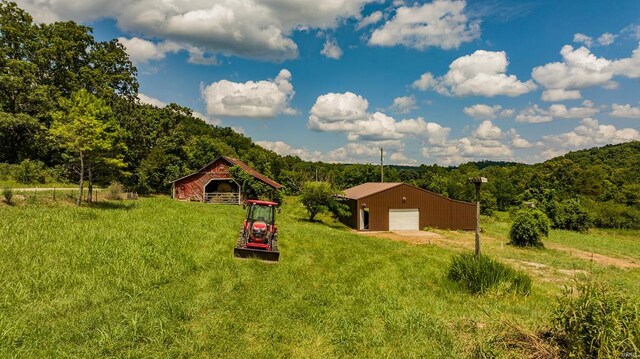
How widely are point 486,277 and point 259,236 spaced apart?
8427 mm

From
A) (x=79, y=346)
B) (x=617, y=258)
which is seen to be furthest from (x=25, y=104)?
(x=617, y=258)

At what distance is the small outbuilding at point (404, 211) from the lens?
32.7 meters

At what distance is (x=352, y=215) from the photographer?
34.0 metres

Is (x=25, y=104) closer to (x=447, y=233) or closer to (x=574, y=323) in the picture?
(x=447, y=233)

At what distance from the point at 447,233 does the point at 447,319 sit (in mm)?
25688

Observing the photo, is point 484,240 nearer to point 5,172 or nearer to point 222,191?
point 222,191

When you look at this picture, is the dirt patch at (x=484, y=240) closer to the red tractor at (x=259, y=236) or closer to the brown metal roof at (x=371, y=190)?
the brown metal roof at (x=371, y=190)

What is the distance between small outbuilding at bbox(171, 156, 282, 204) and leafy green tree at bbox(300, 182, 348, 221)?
9124mm

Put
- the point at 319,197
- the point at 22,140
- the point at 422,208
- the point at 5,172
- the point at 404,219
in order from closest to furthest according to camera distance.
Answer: the point at 319,197, the point at 5,172, the point at 404,219, the point at 422,208, the point at 22,140

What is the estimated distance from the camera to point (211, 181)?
4181 centimetres

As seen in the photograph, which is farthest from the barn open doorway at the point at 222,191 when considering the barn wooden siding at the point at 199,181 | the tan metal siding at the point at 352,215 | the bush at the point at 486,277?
the bush at the point at 486,277

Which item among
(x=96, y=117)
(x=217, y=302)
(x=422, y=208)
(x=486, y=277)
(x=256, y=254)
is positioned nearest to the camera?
(x=217, y=302)

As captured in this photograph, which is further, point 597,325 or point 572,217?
point 572,217

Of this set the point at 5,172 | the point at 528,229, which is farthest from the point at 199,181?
the point at 528,229
